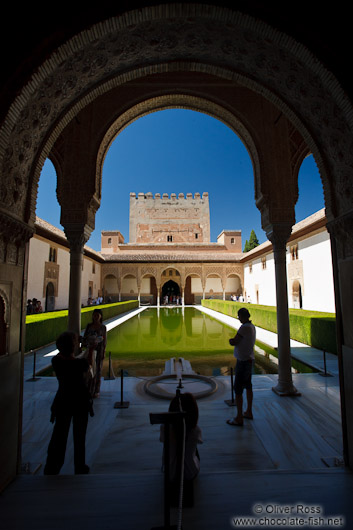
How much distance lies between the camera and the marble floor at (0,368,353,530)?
1.78 meters

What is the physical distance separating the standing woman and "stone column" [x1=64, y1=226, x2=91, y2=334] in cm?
108

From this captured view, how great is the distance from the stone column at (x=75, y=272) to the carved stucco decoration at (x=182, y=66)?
2477mm

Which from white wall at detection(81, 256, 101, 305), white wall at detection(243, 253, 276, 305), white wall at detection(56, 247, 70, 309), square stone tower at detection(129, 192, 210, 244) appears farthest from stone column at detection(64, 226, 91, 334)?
square stone tower at detection(129, 192, 210, 244)

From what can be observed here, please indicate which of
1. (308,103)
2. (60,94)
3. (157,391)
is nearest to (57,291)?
(157,391)

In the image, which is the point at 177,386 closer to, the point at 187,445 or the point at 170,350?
the point at 187,445

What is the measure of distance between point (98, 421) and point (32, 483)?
1.33m

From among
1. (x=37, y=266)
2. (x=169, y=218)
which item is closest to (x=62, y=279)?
(x=37, y=266)

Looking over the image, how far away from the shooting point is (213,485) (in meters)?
2.07

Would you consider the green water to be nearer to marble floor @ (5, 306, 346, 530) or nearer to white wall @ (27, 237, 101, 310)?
marble floor @ (5, 306, 346, 530)

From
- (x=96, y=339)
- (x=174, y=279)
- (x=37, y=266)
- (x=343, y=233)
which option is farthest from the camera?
(x=174, y=279)

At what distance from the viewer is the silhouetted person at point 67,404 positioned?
2275 millimetres

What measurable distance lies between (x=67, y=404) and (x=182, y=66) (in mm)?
3848

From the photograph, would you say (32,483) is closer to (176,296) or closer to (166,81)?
(166,81)

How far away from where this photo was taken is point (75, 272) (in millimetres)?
5309
